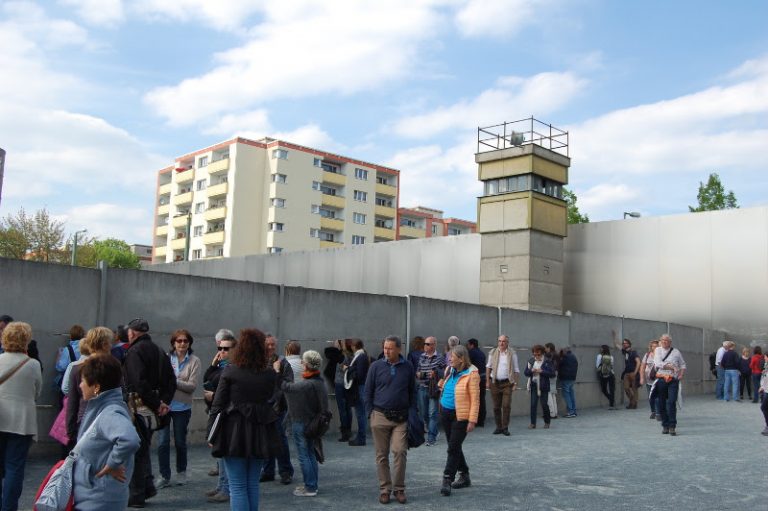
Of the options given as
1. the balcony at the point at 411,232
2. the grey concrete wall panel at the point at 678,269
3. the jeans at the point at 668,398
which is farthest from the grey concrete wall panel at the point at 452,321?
the balcony at the point at 411,232

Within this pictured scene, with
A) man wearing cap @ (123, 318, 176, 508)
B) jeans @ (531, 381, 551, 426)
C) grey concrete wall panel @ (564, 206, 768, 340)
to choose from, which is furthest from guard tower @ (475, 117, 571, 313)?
man wearing cap @ (123, 318, 176, 508)

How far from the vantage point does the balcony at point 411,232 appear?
342 feet

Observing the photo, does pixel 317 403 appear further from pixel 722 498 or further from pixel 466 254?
pixel 466 254

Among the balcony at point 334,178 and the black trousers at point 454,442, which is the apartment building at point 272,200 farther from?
the black trousers at point 454,442

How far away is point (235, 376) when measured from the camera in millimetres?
6562

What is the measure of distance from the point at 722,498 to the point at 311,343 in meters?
7.09

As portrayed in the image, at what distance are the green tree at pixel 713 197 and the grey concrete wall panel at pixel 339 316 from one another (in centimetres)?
3787

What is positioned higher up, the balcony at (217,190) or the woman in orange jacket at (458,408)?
the balcony at (217,190)

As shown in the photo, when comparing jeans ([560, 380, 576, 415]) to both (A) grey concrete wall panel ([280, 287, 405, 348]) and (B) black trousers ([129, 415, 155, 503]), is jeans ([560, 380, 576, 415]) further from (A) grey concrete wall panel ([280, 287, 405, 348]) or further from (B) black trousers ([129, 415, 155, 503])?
(B) black trousers ([129, 415, 155, 503])

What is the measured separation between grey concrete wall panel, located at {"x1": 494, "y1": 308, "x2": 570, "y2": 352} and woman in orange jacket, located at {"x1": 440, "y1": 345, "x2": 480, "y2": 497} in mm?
9362

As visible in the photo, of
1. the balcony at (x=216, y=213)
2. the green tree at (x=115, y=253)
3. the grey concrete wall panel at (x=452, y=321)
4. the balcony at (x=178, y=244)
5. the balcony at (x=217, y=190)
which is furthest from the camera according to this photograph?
the balcony at (x=178, y=244)

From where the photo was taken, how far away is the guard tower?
28484 mm

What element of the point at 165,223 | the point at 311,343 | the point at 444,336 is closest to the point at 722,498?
the point at 311,343

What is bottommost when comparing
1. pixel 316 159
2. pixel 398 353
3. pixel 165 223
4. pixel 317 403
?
pixel 317 403
